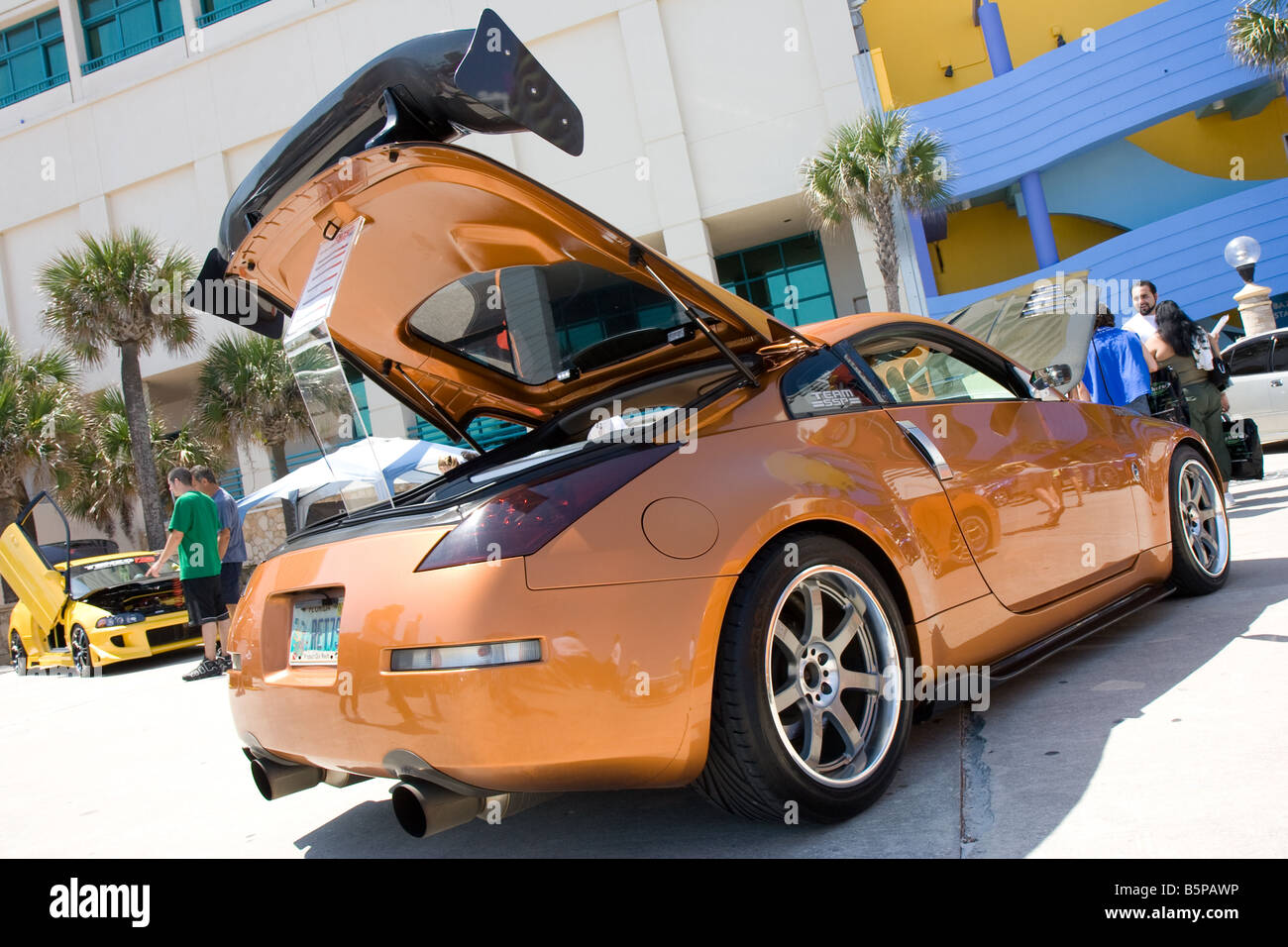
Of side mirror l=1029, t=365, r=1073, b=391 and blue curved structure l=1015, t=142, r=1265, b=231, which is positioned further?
blue curved structure l=1015, t=142, r=1265, b=231

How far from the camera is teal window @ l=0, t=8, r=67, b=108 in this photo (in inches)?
973

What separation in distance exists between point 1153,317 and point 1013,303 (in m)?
1.23

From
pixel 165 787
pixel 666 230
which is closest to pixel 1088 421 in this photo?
pixel 165 787

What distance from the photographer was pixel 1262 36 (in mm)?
14852

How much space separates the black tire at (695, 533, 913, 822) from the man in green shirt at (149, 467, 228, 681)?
6689 mm

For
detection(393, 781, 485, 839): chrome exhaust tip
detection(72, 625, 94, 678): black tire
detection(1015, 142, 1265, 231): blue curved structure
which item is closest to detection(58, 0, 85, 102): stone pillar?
detection(72, 625, 94, 678): black tire

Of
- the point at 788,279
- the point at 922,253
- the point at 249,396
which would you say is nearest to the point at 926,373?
the point at 922,253

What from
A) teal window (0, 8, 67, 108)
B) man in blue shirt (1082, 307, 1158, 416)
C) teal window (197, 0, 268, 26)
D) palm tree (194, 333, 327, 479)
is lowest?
man in blue shirt (1082, 307, 1158, 416)

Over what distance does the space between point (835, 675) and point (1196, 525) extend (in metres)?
2.72

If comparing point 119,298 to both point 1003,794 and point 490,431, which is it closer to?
point 490,431

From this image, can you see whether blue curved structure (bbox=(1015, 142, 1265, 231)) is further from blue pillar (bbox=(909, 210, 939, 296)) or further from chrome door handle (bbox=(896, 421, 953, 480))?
chrome door handle (bbox=(896, 421, 953, 480))

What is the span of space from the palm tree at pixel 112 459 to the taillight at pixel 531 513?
19.2 m

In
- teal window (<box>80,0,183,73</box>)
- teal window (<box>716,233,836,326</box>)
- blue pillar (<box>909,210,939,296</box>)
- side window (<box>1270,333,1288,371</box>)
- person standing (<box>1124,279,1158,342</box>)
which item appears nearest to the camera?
person standing (<box>1124,279,1158,342</box>)

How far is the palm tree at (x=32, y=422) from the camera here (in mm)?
17656
